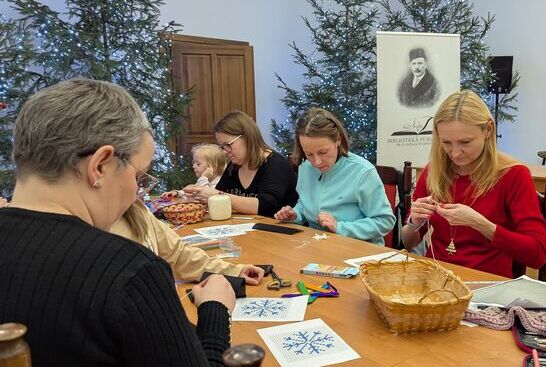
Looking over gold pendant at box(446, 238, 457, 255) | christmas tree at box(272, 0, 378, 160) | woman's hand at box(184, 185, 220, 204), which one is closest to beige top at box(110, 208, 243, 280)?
gold pendant at box(446, 238, 457, 255)

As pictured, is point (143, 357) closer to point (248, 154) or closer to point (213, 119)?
point (248, 154)

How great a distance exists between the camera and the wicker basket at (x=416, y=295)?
3.84ft

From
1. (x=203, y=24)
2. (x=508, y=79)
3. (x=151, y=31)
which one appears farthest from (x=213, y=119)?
(x=508, y=79)

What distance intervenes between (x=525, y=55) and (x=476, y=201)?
5.04 m

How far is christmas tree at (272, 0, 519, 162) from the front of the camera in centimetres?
548

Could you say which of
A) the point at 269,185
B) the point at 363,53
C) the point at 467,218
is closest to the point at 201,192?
the point at 269,185

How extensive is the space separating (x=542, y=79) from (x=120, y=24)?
16.4ft

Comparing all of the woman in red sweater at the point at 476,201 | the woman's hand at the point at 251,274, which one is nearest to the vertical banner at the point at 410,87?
the woman in red sweater at the point at 476,201

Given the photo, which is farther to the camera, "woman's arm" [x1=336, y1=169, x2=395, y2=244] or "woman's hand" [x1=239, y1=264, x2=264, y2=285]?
"woman's arm" [x1=336, y1=169, x2=395, y2=244]

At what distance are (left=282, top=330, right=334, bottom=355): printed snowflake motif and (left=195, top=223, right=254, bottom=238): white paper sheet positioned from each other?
107cm

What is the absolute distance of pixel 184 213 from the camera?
2.55 metres

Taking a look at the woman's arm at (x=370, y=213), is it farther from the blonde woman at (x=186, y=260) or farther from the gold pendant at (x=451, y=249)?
the blonde woman at (x=186, y=260)

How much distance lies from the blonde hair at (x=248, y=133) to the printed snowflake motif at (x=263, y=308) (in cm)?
159

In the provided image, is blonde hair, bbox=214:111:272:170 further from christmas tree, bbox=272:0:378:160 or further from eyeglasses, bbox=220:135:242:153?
christmas tree, bbox=272:0:378:160
